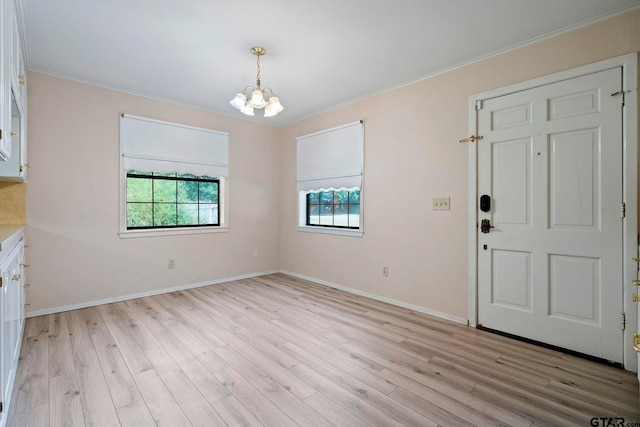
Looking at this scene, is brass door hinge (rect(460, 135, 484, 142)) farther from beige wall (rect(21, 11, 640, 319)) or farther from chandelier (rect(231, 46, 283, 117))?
chandelier (rect(231, 46, 283, 117))

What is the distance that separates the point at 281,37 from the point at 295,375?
2764 mm

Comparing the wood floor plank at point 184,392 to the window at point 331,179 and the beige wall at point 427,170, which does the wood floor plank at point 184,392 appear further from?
the window at point 331,179

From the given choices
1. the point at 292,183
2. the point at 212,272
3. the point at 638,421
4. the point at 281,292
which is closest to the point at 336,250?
the point at 281,292

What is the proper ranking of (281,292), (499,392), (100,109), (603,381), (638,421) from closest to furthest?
(638,421) < (499,392) < (603,381) < (100,109) < (281,292)

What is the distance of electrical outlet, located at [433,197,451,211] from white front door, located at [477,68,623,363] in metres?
0.32

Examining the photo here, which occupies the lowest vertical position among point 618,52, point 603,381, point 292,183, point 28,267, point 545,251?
point 603,381

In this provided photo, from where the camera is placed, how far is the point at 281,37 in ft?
8.73

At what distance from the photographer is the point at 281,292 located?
166 inches

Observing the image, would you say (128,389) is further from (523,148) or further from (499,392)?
(523,148)

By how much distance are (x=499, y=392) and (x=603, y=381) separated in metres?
0.82

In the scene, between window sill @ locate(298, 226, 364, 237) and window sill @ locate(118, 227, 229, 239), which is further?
window sill @ locate(298, 226, 364, 237)

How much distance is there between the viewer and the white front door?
233 centimetres

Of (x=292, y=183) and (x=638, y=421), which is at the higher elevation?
(x=292, y=183)

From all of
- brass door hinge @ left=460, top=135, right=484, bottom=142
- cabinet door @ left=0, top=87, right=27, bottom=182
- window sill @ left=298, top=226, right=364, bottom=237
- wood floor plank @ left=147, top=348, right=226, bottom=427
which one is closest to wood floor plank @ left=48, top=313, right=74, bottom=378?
wood floor plank @ left=147, top=348, right=226, bottom=427
